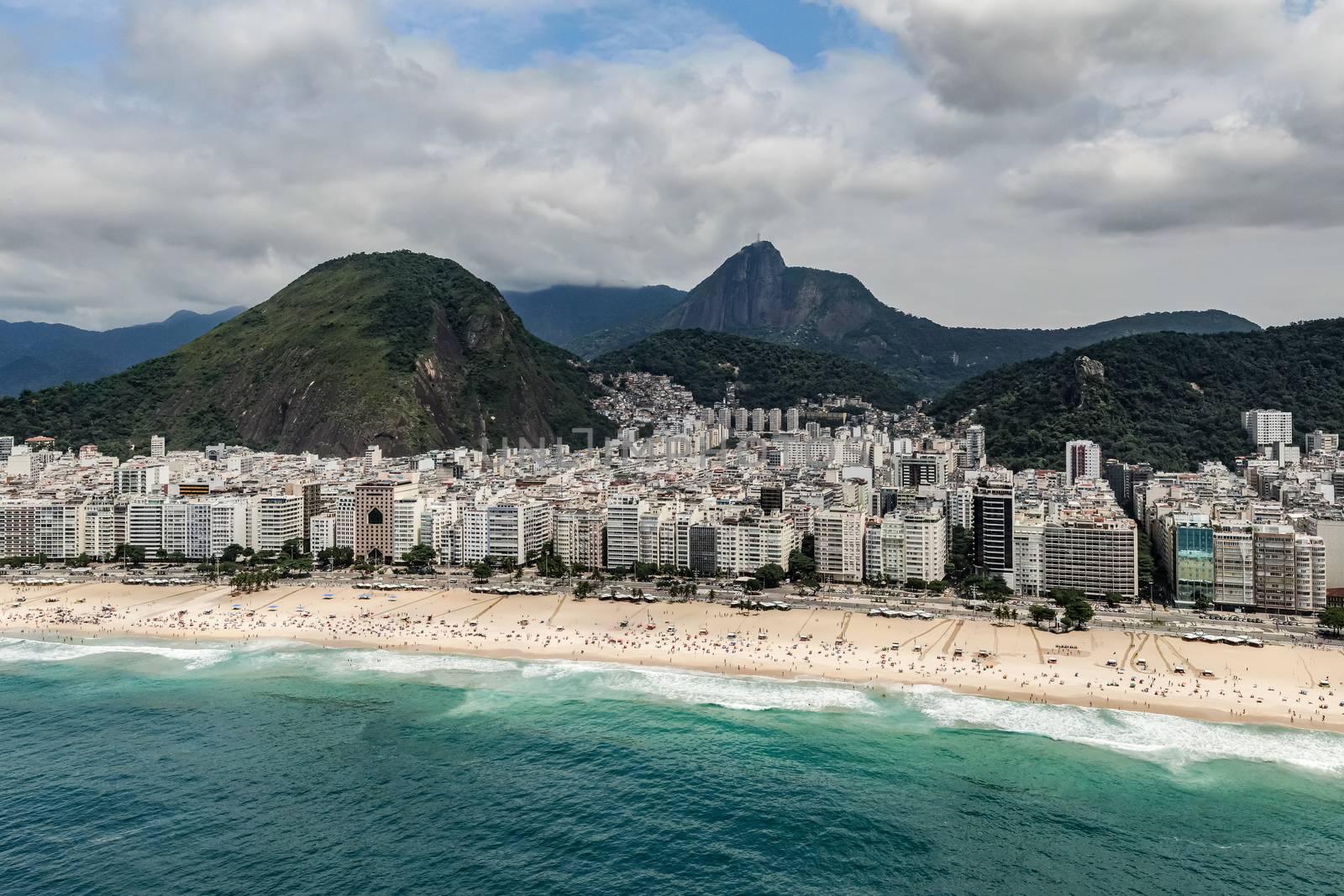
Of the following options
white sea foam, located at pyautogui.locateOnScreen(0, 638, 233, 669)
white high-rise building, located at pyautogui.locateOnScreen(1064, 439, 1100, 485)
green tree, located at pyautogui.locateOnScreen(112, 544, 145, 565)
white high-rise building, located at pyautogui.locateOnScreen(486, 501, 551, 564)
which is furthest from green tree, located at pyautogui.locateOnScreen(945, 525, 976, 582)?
green tree, located at pyautogui.locateOnScreen(112, 544, 145, 565)

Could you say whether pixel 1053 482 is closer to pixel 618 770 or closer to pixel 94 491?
pixel 618 770

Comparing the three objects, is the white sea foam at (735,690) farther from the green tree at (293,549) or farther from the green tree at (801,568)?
the green tree at (293,549)

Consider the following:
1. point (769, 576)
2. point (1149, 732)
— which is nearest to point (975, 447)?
point (769, 576)

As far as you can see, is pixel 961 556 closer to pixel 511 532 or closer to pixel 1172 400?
pixel 511 532

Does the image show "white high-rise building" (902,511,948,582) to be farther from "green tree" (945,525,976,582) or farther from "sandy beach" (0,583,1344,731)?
"sandy beach" (0,583,1344,731)

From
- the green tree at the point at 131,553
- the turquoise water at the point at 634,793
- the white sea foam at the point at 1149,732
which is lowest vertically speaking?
the turquoise water at the point at 634,793

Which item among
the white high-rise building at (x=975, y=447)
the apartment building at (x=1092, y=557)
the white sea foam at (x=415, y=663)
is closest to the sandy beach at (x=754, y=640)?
the white sea foam at (x=415, y=663)
